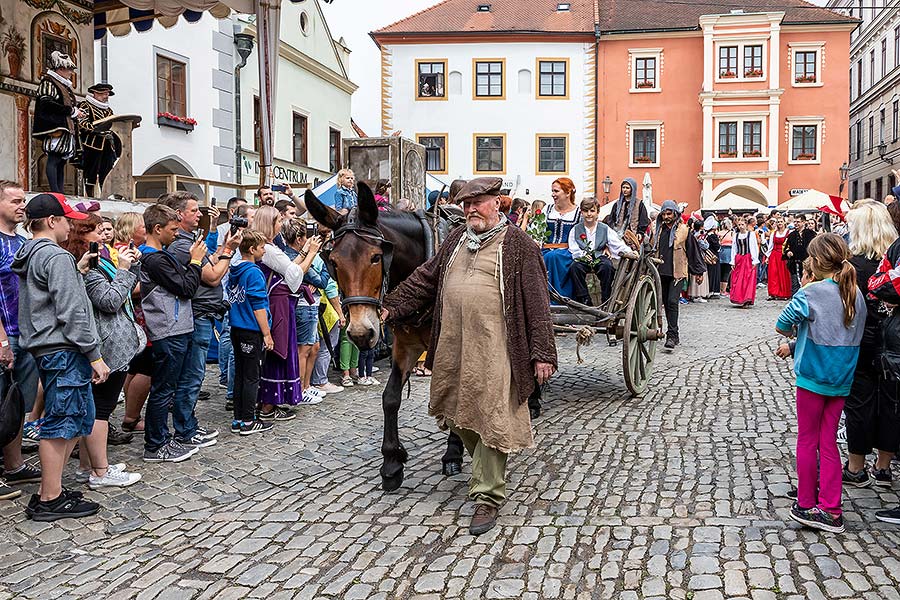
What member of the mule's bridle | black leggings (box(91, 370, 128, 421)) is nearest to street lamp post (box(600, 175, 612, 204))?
the mule's bridle

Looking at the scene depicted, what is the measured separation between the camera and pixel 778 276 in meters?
19.9

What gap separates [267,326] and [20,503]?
2298mm

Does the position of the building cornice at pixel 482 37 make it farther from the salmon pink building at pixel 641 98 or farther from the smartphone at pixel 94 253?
the smartphone at pixel 94 253

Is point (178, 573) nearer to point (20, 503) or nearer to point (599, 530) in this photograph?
point (20, 503)

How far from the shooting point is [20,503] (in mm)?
5051

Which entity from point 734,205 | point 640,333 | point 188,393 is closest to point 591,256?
point 640,333

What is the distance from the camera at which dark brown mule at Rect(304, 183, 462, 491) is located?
15.9 ft

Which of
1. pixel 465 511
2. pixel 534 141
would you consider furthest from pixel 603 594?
pixel 534 141

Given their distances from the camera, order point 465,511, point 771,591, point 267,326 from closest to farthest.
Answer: point 771,591
point 465,511
point 267,326

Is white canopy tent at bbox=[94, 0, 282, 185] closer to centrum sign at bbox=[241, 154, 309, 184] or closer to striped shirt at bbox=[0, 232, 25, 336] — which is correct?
striped shirt at bbox=[0, 232, 25, 336]

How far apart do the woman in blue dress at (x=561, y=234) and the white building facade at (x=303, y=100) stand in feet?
47.1

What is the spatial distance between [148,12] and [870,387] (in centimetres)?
1336

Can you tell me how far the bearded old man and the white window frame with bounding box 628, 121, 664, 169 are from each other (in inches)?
1449

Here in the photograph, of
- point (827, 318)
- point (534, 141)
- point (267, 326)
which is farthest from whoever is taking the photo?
point (534, 141)
